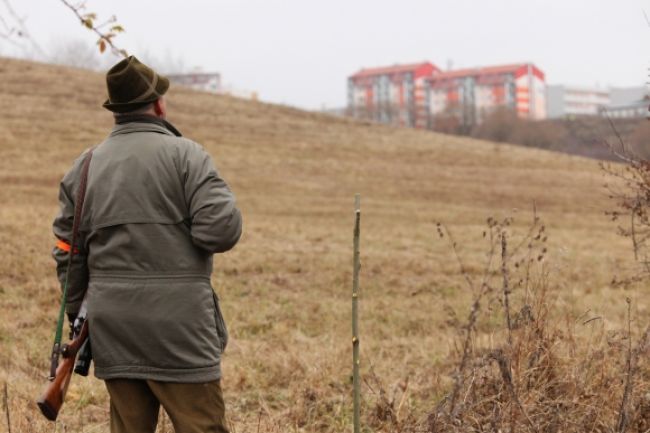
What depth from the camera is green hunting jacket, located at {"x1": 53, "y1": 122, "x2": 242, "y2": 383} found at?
9.12 ft

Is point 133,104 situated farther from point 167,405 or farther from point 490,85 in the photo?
point 490,85

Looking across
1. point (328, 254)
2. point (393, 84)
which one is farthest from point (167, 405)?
point (393, 84)

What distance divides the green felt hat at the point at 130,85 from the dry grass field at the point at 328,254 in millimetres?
1693

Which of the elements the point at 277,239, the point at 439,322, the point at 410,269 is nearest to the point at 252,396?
the point at 439,322

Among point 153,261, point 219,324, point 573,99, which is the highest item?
point 573,99

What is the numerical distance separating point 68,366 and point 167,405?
0.44 meters

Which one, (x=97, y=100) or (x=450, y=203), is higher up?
(x=97, y=100)

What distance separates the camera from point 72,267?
2.99m

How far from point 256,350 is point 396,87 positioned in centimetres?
12764

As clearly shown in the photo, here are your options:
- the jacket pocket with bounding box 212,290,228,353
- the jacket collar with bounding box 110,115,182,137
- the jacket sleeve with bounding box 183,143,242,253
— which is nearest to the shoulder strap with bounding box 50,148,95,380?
the jacket collar with bounding box 110,115,182,137

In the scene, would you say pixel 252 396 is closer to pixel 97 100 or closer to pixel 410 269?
pixel 410 269

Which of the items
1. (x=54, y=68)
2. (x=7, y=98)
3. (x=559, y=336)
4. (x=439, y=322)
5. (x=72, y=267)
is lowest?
(x=439, y=322)

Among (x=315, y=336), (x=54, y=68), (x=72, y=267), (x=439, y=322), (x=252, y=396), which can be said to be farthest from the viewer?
(x=54, y=68)

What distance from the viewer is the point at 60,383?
291cm
